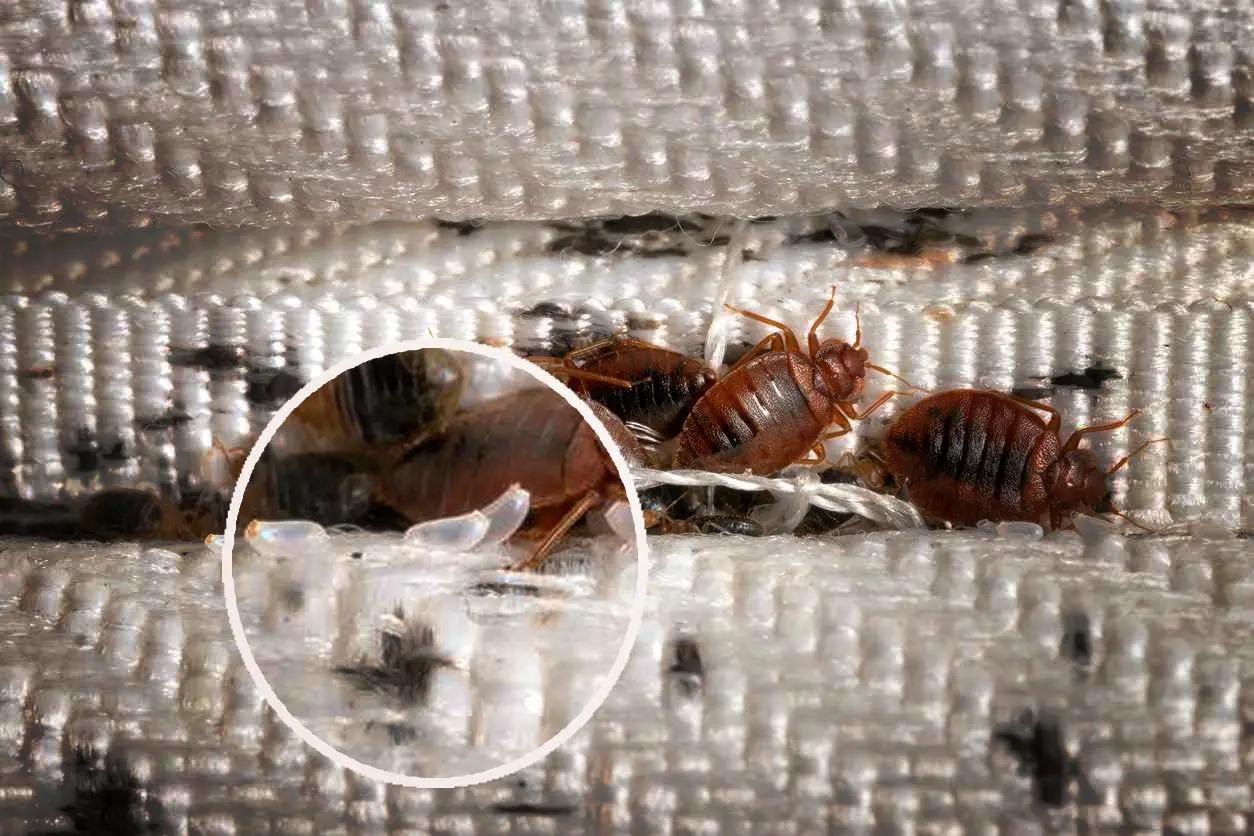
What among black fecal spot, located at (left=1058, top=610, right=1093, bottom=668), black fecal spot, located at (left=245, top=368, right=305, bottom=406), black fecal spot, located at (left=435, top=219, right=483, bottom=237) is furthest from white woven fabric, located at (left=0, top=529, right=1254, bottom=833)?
black fecal spot, located at (left=435, top=219, right=483, bottom=237)

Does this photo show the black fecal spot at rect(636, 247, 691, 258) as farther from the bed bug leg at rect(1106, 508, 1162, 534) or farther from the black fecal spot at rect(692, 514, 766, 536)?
the bed bug leg at rect(1106, 508, 1162, 534)

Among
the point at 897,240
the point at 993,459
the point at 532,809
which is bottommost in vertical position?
the point at 532,809

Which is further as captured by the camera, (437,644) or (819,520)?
(819,520)

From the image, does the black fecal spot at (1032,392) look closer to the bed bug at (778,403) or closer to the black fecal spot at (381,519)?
the bed bug at (778,403)

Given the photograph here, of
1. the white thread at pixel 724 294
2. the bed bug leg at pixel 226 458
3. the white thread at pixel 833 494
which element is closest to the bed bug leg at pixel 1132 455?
the white thread at pixel 833 494

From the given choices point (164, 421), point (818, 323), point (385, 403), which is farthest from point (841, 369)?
point (164, 421)

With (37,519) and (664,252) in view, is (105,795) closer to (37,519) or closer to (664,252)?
(37,519)

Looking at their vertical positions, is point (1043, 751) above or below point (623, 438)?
below
